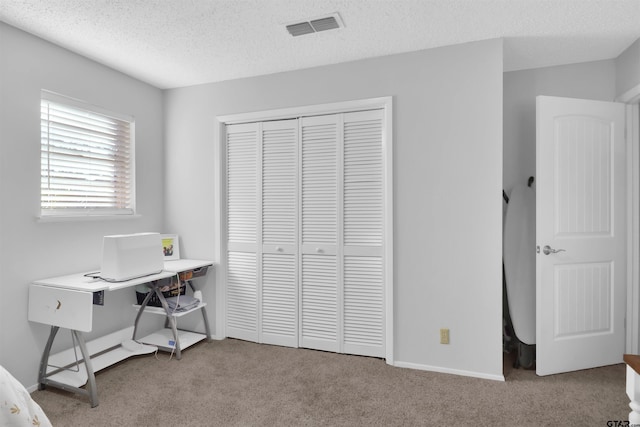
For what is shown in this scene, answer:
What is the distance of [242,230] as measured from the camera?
3.36 meters

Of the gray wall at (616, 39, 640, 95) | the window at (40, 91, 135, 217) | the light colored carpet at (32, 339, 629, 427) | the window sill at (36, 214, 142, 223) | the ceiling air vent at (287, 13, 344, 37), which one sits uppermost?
the ceiling air vent at (287, 13, 344, 37)

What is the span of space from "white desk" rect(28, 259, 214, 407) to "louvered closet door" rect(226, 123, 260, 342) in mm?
469

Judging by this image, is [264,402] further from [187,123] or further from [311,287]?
[187,123]

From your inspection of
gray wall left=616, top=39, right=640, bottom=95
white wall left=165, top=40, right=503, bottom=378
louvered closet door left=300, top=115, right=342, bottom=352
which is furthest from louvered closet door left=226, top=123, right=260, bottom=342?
gray wall left=616, top=39, right=640, bottom=95

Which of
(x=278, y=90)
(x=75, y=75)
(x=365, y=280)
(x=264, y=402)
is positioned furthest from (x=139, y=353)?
(x=278, y=90)

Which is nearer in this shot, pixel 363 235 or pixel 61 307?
pixel 61 307

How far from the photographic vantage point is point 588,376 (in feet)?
8.58

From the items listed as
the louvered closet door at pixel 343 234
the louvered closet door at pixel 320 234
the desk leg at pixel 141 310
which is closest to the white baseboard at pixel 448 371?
the louvered closet door at pixel 343 234

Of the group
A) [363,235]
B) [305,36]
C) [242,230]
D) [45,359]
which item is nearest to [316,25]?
[305,36]

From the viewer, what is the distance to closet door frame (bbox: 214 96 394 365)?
281 centimetres

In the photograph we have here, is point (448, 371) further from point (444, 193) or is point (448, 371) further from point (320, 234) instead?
point (320, 234)

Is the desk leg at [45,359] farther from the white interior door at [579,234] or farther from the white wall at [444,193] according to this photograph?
the white interior door at [579,234]

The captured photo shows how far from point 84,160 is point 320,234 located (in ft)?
6.35

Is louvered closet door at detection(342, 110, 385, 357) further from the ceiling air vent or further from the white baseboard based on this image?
the ceiling air vent
